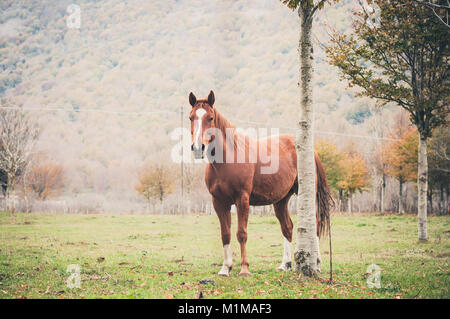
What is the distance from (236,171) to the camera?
238 inches

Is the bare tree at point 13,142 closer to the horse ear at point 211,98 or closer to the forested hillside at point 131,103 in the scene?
the forested hillside at point 131,103

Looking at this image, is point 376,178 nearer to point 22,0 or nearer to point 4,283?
point 4,283

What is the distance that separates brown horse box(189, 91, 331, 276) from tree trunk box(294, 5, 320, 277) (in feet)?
3.07

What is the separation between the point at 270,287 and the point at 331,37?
1103 cm

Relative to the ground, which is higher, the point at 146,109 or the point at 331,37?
the point at 146,109

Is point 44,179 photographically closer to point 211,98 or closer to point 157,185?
point 157,185

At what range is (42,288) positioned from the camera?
5.32 meters

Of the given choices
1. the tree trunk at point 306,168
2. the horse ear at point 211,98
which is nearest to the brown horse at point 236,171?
the horse ear at point 211,98

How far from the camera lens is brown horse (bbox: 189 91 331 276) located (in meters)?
5.73

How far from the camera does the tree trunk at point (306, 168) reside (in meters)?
5.72

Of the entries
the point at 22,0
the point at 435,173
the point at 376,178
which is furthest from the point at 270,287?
A: the point at 22,0

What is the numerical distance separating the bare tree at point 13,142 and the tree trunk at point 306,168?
21.5m

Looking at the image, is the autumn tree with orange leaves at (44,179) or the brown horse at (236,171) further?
the autumn tree with orange leaves at (44,179)

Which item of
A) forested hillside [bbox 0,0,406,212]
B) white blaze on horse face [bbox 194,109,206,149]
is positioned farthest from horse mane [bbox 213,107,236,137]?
forested hillside [bbox 0,0,406,212]
